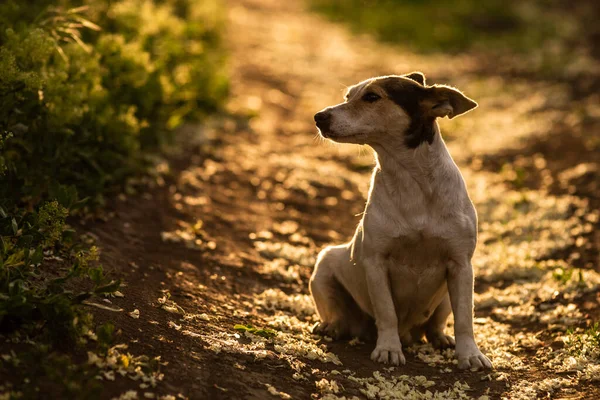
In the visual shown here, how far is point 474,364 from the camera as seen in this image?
598 cm

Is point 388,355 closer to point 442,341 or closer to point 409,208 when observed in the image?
point 442,341

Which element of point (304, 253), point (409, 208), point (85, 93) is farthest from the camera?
point (304, 253)

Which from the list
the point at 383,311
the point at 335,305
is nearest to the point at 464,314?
the point at 383,311

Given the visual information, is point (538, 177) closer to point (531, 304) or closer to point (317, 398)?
point (531, 304)

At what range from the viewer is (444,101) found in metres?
5.94

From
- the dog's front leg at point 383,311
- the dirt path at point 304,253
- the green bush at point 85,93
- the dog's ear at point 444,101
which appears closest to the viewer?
the dirt path at point 304,253

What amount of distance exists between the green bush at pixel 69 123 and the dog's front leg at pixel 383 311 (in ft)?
6.57

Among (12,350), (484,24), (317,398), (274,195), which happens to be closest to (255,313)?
(317,398)

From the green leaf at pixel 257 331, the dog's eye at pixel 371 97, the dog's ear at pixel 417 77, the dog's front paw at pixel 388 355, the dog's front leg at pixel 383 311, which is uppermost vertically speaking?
the dog's ear at pixel 417 77

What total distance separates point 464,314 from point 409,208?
888 mm

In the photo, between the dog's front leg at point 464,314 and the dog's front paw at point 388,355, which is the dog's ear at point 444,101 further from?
the dog's front paw at point 388,355

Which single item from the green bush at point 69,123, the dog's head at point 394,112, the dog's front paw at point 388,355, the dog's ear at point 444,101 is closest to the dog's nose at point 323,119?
the dog's head at point 394,112

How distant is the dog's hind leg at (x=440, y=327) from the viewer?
6.62m

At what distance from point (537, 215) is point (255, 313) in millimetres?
4706
